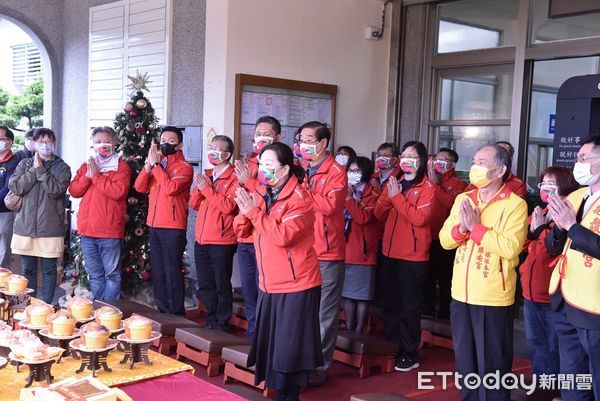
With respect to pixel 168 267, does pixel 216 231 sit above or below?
above

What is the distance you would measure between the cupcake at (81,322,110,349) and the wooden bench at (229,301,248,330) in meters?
3.27

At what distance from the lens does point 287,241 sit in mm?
3361

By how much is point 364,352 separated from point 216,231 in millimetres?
1510

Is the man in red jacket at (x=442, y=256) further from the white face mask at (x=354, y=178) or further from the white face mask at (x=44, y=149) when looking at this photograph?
the white face mask at (x=44, y=149)

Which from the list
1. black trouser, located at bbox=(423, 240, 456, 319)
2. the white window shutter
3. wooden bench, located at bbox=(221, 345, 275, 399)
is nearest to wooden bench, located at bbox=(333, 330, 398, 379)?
wooden bench, located at bbox=(221, 345, 275, 399)

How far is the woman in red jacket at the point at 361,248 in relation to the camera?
5160 mm

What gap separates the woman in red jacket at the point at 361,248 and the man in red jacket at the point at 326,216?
33.4 inches

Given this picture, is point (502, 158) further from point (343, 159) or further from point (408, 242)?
point (343, 159)

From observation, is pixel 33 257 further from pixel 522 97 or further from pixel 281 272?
pixel 522 97

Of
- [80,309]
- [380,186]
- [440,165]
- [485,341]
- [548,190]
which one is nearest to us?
[80,309]

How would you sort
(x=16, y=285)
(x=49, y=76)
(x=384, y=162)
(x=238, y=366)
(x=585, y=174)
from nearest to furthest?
(x=16, y=285)
(x=585, y=174)
(x=238, y=366)
(x=384, y=162)
(x=49, y=76)

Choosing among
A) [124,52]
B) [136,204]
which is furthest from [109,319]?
[124,52]

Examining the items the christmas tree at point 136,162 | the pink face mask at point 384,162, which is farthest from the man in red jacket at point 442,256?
the christmas tree at point 136,162

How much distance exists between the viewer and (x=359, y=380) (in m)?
4.48
